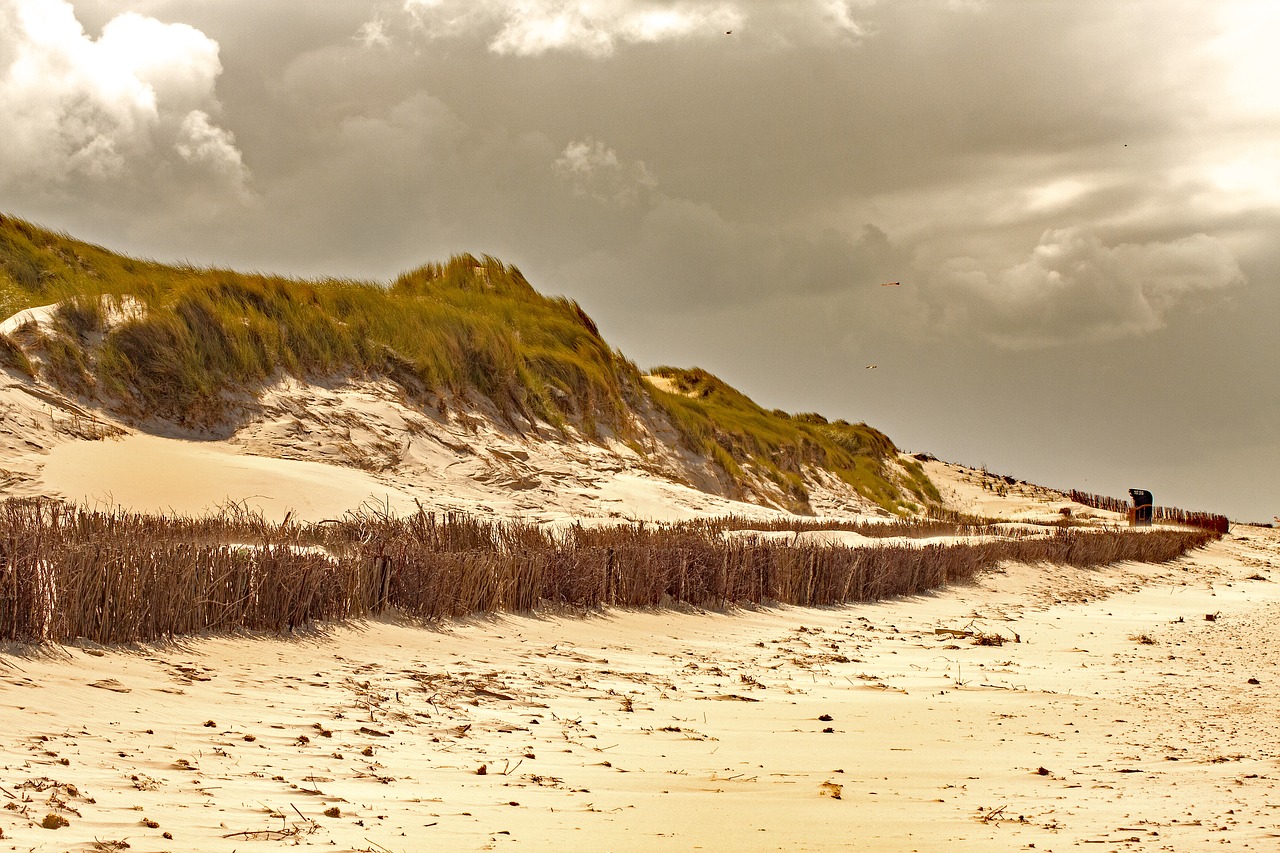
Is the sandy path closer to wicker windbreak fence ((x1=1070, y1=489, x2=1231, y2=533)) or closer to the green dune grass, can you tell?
the green dune grass

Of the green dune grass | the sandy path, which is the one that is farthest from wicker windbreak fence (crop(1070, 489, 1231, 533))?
the sandy path

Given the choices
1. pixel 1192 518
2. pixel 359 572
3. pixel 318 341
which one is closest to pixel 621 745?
pixel 359 572

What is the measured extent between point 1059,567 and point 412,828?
49.3 ft

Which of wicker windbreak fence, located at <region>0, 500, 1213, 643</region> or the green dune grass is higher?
the green dune grass

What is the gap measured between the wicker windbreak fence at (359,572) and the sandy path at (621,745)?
25cm

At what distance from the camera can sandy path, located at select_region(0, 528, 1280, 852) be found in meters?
3.59

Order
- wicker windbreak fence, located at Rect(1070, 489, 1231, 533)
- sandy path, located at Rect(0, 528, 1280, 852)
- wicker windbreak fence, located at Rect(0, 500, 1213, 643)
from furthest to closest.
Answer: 1. wicker windbreak fence, located at Rect(1070, 489, 1231, 533)
2. wicker windbreak fence, located at Rect(0, 500, 1213, 643)
3. sandy path, located at Rect(0, 528, 1280, 852)

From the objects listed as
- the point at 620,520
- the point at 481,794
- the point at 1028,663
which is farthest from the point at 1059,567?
the point at 481,794

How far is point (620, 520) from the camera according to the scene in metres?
16.1

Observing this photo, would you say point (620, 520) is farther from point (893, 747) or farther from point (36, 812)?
point (36, 812)

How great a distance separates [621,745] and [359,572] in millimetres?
3172

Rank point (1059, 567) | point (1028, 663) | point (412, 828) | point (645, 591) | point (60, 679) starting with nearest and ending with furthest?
point (412, 828)
point (60, 679)
point (1028, 663)
point (645, 591)
point (1059, 567)

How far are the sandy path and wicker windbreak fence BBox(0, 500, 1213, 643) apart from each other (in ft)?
0.82

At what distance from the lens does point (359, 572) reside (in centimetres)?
758
